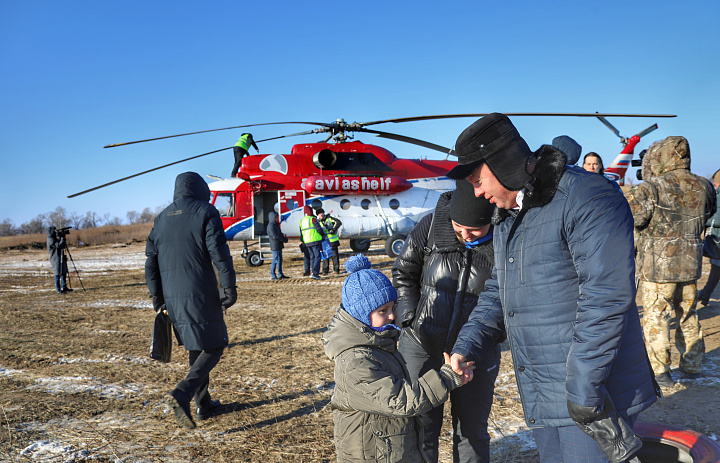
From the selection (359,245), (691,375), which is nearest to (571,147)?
(691,375)

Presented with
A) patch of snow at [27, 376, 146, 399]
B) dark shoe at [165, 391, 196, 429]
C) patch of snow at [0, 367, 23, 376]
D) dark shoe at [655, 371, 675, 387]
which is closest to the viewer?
dark shoe at [165, 391, 196, 429]

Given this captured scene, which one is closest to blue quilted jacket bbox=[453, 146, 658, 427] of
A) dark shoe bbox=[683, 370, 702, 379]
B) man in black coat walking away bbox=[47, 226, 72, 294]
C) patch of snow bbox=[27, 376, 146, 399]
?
dark shoe bbox=[683, 370, 702, 379]

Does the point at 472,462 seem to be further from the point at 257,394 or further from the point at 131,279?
the point at 131,279

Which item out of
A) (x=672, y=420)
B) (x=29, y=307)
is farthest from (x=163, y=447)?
(x=29, y=307)

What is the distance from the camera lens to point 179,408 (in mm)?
3562

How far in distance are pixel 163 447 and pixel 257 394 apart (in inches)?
44.4

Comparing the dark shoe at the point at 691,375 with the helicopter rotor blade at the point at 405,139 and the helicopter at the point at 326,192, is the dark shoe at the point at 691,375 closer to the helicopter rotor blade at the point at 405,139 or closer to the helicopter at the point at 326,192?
the helicopter rotor blade at the point at 405,139

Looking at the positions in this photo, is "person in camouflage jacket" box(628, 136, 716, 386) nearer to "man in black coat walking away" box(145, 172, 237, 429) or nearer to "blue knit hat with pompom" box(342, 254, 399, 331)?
"blue knit hat with pompom" box(342, 254, 399, 331)

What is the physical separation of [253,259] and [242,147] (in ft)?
11.6

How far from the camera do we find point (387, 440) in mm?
2084

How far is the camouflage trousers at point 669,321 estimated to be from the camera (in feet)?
13.8

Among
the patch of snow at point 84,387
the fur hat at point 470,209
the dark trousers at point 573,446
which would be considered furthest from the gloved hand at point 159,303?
the dark trousers at point 573,446

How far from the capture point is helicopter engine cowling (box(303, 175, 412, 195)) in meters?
13.6

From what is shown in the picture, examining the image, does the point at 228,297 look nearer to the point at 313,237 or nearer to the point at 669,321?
the point at 669,321
